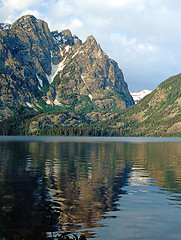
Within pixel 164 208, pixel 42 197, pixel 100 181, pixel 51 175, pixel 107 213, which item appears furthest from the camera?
pixel 51 175

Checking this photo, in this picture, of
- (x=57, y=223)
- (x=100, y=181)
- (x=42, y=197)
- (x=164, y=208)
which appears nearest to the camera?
(x=57, y=223)

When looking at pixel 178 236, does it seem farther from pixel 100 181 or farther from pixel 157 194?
pixel 100 181

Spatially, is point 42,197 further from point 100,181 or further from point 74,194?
point 100,181

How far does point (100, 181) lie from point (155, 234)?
24444 millimetres

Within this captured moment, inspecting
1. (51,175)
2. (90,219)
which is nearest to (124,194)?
(90,219)

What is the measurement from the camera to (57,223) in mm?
23297

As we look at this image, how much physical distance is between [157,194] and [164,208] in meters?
7.16

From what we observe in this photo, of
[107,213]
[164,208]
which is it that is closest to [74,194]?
[107,213]

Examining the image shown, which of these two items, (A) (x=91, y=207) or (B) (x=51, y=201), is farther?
(B) (x=51, y=201)

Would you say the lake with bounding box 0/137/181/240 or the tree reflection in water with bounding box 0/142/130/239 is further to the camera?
the tree reflection in water with bounding box 0/142/130/239

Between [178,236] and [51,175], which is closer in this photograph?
[178,236]

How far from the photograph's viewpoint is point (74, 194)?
115 ft

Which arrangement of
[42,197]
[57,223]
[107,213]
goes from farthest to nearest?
[42,197] < [107,213] < [57,223]

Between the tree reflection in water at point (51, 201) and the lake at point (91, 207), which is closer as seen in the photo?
the lake at point (91, 207)
